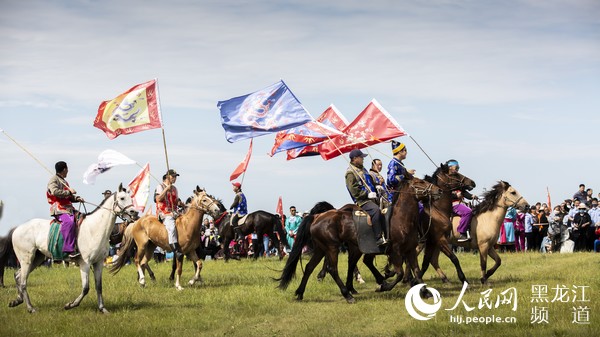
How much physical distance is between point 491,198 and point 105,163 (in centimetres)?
933

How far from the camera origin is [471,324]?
1357 centimetres

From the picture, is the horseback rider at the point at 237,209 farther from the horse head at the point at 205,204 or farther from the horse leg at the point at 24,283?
the horse leg at the point at 24,283

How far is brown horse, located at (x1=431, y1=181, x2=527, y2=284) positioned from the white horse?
7.71 metres

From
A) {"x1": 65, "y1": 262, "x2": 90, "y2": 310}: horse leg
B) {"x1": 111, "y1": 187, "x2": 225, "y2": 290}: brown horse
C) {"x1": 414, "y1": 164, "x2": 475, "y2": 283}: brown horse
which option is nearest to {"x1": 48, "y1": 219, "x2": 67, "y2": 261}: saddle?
{"x1": 65, "y1": 262, "x2": 90, "y2": 310}: horse leg

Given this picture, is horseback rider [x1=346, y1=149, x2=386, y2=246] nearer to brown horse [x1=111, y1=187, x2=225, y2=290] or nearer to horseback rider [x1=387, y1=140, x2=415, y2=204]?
horseback rider [x1=387, y1=140, x2=415, y2=204]

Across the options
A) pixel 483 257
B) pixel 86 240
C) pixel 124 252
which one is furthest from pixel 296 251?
pixel 124 252

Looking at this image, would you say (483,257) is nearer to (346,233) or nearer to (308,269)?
(346,233)

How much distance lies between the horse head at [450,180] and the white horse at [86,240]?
6.78 metres

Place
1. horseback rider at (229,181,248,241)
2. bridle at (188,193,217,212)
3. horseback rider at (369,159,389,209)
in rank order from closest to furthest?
horseback rider at (369,159,389,209) → bridle at (188,193,217,212) → horseback rider at (229,181,248,241)

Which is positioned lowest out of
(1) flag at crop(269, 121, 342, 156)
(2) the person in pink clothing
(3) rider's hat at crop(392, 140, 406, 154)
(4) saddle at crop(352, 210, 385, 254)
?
(2) the person in pink clothing

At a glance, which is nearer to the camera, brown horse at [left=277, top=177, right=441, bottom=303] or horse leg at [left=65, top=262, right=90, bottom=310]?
horse leg at [left=65, top=262, right=90, bottom=310]

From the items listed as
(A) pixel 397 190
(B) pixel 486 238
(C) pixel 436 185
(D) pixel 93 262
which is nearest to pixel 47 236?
(D) pixel 93 262

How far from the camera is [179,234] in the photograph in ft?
71.2

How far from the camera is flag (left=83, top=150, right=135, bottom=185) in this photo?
19906 millimetres
